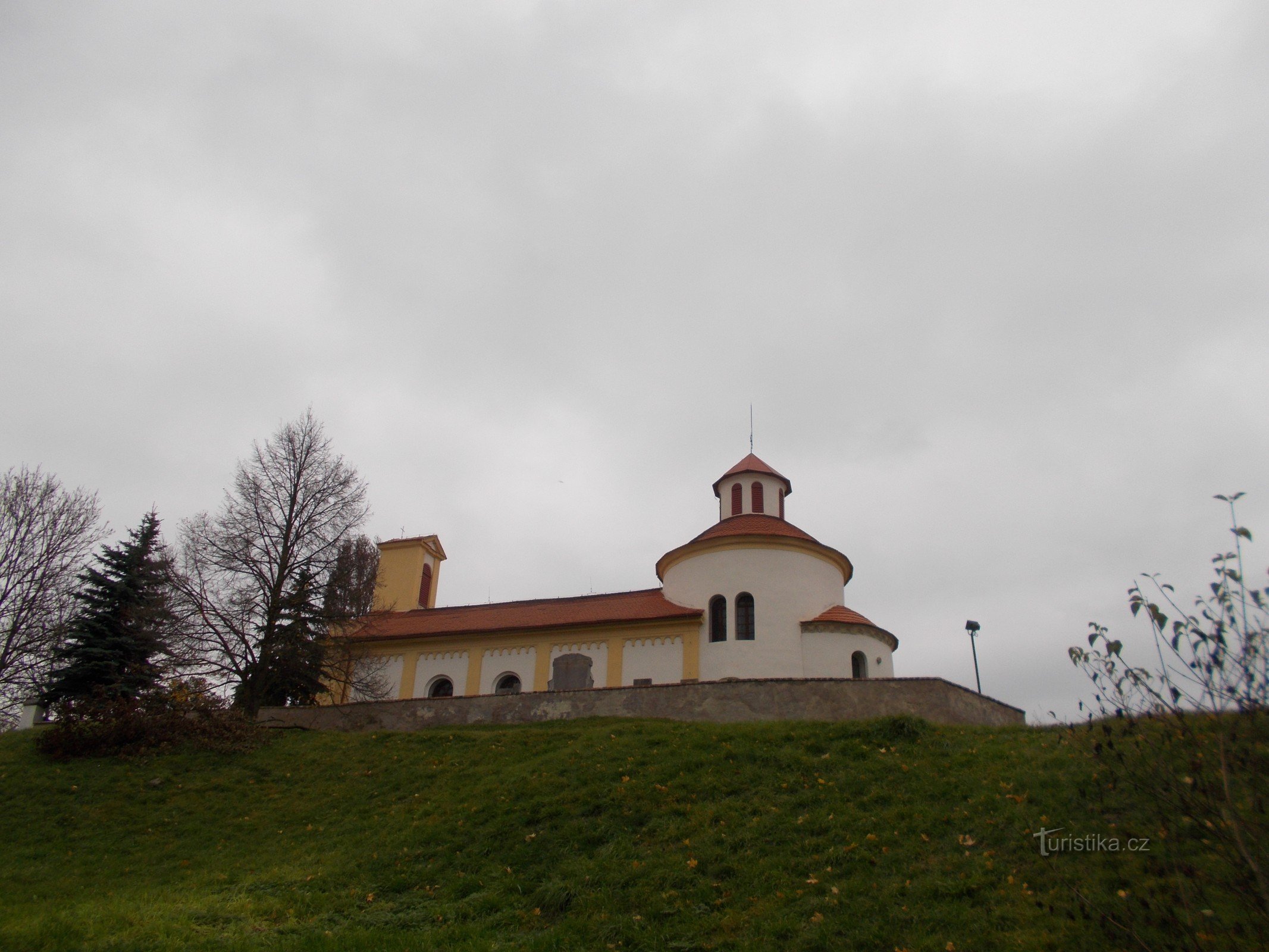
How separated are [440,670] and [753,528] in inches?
468

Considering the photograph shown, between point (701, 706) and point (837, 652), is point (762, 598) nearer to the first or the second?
point (837, 652)

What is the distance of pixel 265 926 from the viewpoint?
426 inches

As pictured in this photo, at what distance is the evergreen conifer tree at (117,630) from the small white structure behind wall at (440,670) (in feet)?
27.7

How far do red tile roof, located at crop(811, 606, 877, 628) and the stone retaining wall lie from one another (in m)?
5.02

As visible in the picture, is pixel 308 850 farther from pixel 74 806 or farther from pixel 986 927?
pixel 986 927

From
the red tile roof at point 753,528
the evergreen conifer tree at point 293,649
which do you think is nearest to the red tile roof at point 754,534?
the red tile roof at point 753,528

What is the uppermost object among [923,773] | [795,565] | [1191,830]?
[795,565]

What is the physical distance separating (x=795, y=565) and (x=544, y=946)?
18.6 m

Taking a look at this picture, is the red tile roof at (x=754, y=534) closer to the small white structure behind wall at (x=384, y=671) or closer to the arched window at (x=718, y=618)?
the arched window at (x=718, y=618)

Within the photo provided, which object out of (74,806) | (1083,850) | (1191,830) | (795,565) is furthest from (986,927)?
(795,565)

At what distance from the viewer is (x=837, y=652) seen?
25812 mm

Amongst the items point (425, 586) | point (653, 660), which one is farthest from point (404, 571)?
point (653, 660)

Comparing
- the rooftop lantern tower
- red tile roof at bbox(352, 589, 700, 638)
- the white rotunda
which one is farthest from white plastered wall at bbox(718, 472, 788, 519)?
red tile roof at bbox(352, 589, 700, 638)

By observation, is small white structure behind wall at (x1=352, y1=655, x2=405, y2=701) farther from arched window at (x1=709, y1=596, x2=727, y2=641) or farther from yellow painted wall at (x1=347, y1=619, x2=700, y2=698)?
arched window at (x1=709, y1=596, x2=727, y2=641)
